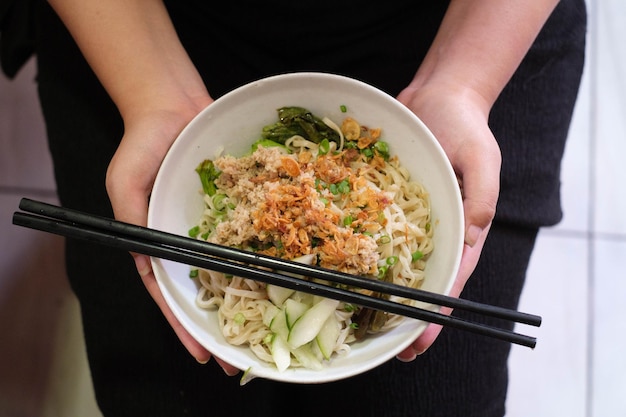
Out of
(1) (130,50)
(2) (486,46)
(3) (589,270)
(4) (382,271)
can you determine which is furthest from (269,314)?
(3) (589,270)

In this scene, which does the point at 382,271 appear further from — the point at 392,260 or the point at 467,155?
the point at 467,155

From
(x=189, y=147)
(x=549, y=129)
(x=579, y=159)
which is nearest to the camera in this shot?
(x=189, y=147)

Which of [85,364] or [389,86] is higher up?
[389,86]

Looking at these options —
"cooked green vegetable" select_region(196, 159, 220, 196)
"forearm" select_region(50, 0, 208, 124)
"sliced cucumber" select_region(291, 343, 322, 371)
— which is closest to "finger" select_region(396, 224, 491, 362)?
"sliced cucumber" select_region(291, 343, 322, 371)

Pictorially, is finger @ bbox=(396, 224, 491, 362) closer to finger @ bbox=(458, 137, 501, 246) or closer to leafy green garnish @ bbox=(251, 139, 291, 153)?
finger @ bbox=(458, 137, 501, 246)

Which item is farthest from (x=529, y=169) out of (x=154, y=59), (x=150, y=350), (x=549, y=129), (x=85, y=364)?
(x=85, y=364)

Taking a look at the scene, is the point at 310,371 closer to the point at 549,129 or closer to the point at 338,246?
the point at 338,246
